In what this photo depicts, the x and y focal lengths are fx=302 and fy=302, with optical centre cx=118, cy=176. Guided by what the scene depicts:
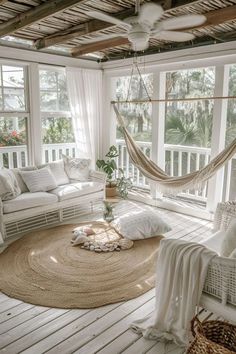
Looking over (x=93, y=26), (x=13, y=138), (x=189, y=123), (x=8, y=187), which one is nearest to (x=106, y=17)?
(x=93, y=26)

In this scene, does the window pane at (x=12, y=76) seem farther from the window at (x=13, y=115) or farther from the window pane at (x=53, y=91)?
the window pane at (x=53, y=91)

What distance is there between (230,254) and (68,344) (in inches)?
44.4

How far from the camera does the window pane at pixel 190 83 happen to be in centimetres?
431

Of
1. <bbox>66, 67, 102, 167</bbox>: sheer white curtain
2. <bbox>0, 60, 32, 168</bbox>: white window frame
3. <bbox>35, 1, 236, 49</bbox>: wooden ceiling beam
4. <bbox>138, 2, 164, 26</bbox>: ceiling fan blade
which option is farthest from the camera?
<bbox>66, 67, 102, 167</bbox>: sheer white curtain

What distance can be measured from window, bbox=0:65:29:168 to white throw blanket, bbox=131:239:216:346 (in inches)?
119

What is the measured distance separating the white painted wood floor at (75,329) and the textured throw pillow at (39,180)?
1.62 m

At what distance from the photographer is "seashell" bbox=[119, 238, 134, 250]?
123 inches

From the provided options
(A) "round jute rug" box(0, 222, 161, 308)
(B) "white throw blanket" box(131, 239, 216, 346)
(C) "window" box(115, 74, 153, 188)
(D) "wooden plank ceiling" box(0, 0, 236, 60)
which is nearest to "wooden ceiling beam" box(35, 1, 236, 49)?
(D) "wooden plank ceiling" box(0, 0, 236, 60)

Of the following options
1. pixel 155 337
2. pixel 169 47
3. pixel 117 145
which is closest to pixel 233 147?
pixel 169 47

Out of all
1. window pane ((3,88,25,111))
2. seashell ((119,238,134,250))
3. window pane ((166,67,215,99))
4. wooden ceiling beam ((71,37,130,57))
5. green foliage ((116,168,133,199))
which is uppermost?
wooden ceiling beam ((71,37,130,57))

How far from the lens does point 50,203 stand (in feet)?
12.1

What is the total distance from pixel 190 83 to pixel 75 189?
7.52 feet

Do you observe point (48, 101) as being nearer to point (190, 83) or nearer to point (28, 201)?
point (28, 201)

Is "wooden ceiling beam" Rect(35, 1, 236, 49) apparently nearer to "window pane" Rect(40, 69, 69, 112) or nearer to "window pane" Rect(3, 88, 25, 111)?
"window pane" Rect(40, 69, 69, 112)
